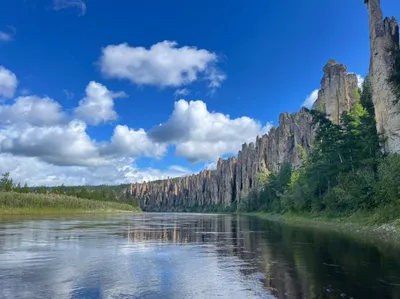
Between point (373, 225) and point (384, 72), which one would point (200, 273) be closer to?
point (373, 225)

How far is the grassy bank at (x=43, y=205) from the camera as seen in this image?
102519 millimetres

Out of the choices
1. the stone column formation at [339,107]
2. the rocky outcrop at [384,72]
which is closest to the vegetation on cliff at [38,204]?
the stone column formation at [339,107]

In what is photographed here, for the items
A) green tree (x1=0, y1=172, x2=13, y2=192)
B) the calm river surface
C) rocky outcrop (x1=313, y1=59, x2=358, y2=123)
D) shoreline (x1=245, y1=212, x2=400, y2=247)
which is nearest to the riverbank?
shoreline (x1=245, y1=212, x2=400, y2=247)

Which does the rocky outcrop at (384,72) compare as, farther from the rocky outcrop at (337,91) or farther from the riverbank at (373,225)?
the rocky outcrop at (337,91)

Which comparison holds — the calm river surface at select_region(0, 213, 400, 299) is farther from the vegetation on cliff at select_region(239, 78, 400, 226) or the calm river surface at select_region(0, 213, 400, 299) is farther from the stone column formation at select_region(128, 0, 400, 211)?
the stone column formation at select_region(128, 0, 400, 211)

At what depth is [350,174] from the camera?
49.5 m

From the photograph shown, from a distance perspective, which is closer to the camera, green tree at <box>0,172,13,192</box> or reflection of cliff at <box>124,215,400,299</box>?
reflection of cliff at <box>124,215,400,299</box>

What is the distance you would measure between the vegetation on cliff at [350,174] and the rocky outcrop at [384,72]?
86.1 inches

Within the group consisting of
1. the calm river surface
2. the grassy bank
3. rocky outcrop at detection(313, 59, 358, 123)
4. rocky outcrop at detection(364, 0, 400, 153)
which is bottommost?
the calm river surface

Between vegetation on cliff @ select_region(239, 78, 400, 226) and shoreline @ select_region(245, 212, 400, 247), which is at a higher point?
vegetation on cliff @ select_region(239, 78, 400, 226)

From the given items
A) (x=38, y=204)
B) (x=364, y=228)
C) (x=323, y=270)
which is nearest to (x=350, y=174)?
(x=364, y=228)

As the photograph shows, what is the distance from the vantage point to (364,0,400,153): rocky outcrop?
45.7m

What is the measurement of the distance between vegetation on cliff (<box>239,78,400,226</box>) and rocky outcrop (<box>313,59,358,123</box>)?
34034mm

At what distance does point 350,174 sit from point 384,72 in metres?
14.8
